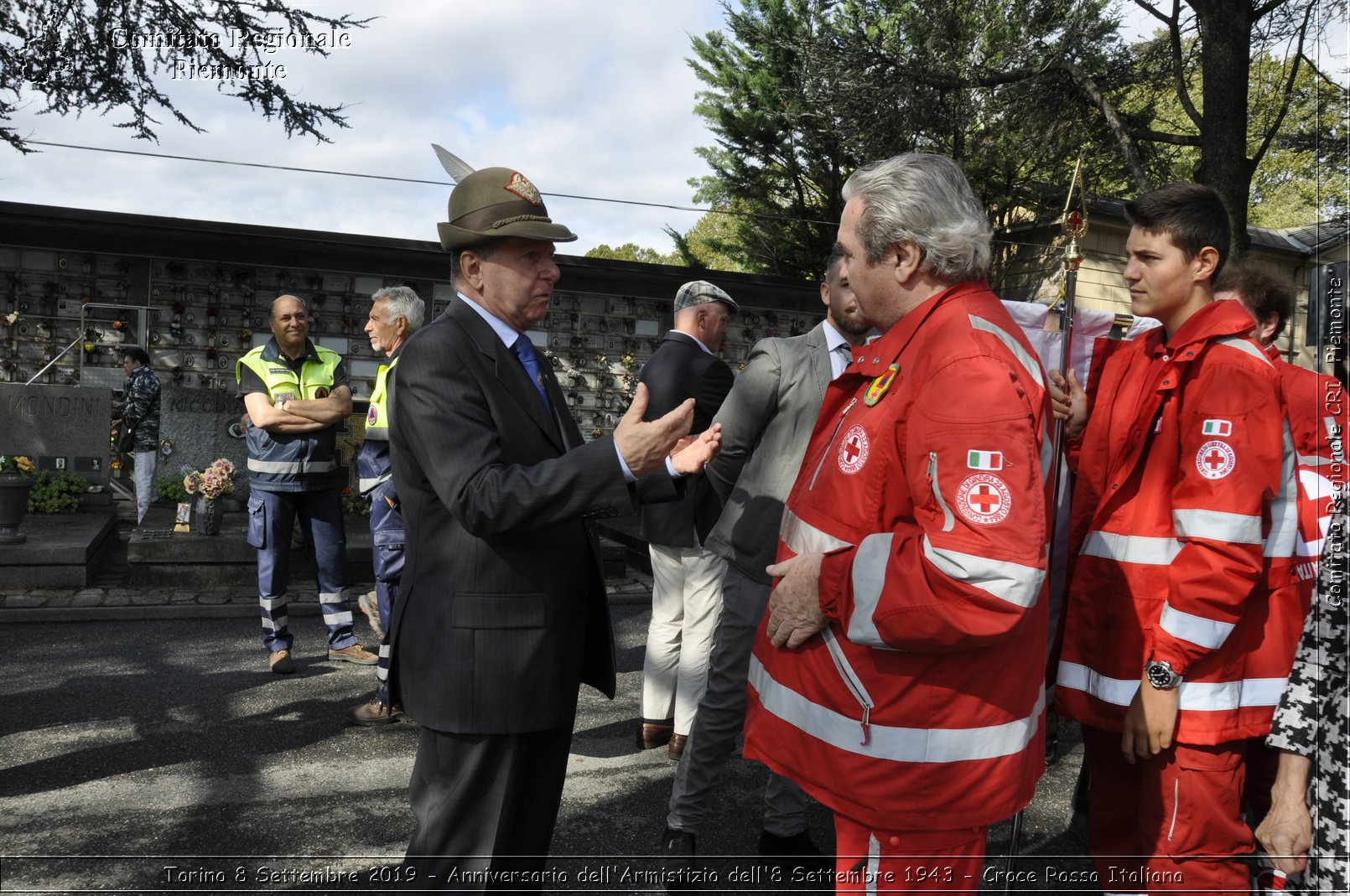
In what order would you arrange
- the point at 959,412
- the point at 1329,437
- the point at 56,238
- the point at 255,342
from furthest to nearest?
the point at 255,342 → the point at 56,238 → the point at 1329,437 → the point at 959,412

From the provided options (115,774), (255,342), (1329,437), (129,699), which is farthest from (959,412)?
(255,342)

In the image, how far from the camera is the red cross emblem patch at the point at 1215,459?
7.67 ft

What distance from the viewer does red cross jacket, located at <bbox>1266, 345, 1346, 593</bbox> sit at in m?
2.68

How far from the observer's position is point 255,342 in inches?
639

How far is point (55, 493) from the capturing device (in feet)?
32.5

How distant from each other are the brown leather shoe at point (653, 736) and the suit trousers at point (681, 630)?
41 mm

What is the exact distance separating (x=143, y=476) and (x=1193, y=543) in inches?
421

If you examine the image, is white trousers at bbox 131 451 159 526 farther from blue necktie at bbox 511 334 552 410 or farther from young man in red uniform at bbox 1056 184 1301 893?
young man in red uniform at bbox 1056 184 1301 893

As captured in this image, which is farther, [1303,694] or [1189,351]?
[1189,351]

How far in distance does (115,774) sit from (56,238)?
13.8m

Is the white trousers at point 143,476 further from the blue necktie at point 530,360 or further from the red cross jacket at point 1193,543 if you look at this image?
the red cross jacket at point 1193,543

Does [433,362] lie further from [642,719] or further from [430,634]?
[642,719]

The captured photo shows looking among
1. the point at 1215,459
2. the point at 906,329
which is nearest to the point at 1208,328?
the point at 1215,459

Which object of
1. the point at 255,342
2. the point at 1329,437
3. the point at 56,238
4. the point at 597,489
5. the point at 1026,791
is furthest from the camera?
the point at 255,342
